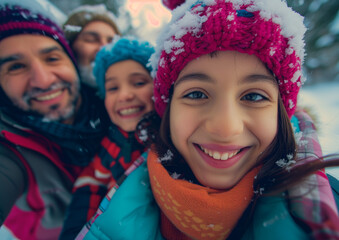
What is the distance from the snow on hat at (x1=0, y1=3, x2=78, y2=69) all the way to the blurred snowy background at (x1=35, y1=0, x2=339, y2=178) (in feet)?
1.11

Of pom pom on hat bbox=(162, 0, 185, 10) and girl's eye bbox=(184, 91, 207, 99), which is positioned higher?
pom pom on hat bbox=(162, 0, 185, 10)

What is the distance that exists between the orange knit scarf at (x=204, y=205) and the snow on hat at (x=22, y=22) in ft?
4.43

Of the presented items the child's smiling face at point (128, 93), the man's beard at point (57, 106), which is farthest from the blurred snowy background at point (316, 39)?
the man's beard at point (57, 106)

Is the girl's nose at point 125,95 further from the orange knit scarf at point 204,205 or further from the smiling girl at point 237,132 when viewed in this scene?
the orange knit scarf at point 204,205

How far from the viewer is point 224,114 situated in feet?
2.02

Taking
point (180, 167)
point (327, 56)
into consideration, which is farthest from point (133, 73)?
point (327, 56)

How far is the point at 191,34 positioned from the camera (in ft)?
2.20

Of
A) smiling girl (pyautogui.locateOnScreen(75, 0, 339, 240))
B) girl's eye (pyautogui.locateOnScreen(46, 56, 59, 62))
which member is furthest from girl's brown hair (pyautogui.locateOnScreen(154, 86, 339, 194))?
girl's eye (pyautogui.locateOnScreen(46, 56, 59, 62))

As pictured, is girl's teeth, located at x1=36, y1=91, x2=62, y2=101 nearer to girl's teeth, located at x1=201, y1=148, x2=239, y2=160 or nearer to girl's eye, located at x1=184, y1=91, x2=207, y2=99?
girl's eye, located at x1=184, y1=91, x2=207, y2=99

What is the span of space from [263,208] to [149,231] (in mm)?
518

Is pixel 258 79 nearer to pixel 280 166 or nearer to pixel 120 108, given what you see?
pixel 280 166

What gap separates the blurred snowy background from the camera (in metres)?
0.76

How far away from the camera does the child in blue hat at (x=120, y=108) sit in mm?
1187

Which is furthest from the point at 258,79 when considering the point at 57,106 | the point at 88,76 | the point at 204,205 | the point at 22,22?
the point at 88,76
